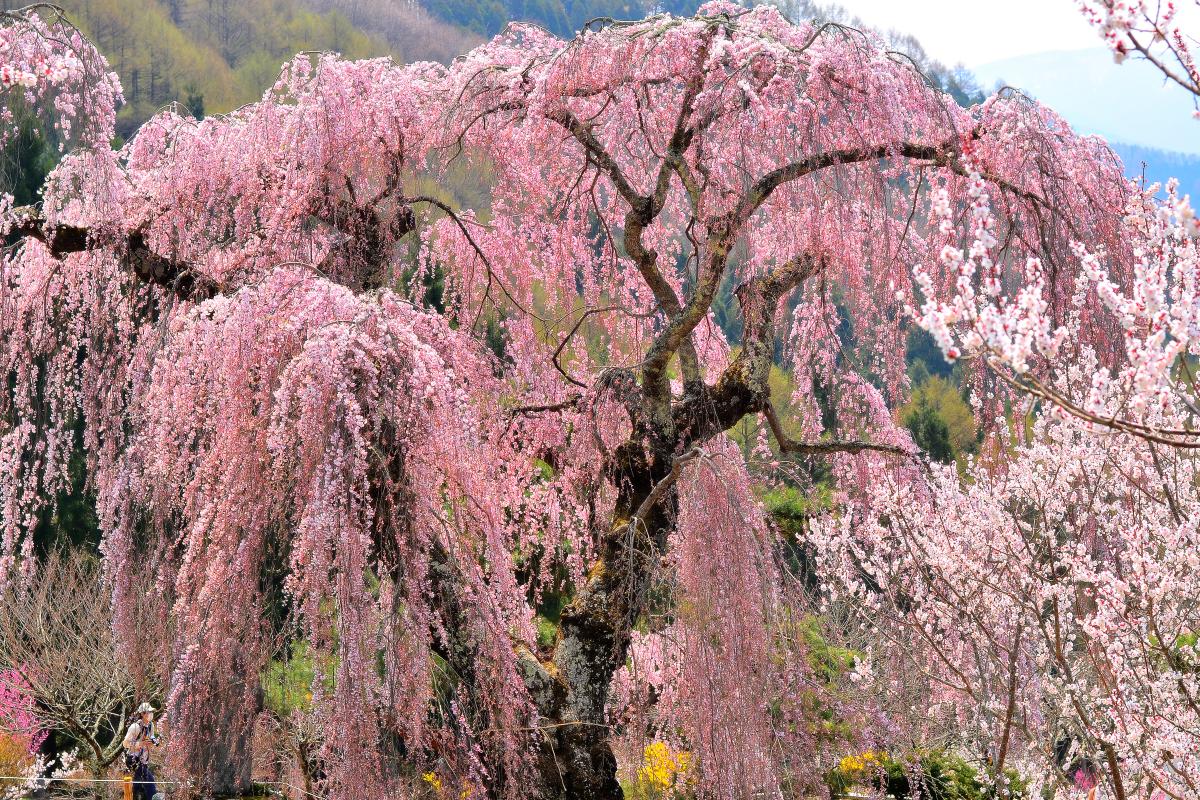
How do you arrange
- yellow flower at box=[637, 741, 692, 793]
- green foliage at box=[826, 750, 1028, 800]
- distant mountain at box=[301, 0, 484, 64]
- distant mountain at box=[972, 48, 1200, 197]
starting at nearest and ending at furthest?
yellow flower at box=[637, 741, 692, 793]
green foliage at box=[826, 750, 1028, 800]
distant mountain at box=[301, 0, 484, 64]
distant mountain at box=[972, 48, 1200, 197]

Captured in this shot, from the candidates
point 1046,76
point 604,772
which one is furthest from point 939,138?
point 1046,76

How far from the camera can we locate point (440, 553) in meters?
4.00

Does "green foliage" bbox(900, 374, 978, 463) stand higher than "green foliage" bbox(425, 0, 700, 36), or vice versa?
"green foliage" bbox(425, 0, 700, 36)

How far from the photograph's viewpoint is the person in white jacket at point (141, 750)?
855cm

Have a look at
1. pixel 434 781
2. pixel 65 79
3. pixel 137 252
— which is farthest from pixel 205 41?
pixel 434 781

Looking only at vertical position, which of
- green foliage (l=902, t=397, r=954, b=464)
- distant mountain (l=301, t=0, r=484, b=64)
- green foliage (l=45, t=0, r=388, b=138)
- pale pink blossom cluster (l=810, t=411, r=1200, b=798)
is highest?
distant mountain (l=301, t=0, r=484, b=64)

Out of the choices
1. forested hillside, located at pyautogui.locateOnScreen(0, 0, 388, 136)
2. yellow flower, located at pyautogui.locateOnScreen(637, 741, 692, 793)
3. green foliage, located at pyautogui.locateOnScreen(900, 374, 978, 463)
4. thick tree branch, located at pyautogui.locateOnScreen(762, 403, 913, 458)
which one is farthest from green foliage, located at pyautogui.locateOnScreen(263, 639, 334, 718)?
forested hillside, located at pyautogui.locateOnScreen(0, 0, 388, 136)

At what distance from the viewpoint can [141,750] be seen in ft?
29.3

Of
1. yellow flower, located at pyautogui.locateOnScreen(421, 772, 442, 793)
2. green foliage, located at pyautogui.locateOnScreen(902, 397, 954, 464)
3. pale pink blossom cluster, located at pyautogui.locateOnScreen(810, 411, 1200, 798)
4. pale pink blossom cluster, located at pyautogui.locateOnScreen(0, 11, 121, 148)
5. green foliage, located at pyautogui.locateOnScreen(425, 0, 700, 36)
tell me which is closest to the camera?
pale pink blossom cluster, located at pyautogui.locateOnScreen(810, 411, 1200, 798)

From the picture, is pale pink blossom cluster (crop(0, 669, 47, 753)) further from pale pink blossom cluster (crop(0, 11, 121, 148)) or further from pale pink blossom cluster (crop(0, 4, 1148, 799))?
A: pale pink blossom cluster (crop(0, 11, 121, 148))

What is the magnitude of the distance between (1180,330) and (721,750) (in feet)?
8.95

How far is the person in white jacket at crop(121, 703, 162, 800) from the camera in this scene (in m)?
8.55

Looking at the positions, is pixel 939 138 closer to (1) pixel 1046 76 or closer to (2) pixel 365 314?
(2) pixel 365 314

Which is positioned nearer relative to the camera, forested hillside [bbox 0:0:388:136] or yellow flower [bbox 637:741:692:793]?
yellow flower [bbox 637:741:692:793]
